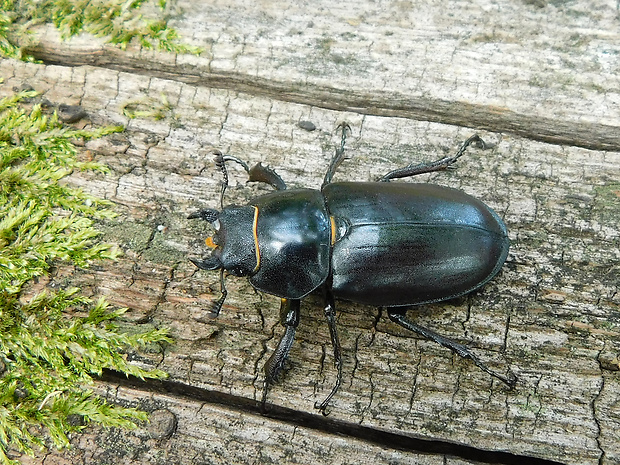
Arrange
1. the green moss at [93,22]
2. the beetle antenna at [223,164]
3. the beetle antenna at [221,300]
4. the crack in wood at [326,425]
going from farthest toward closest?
1. the green moss at [93,22]
2. the beetle antenna at [223,164]
3. the beetle antenna at [221,300]
4. the crack in wood at [326,425]

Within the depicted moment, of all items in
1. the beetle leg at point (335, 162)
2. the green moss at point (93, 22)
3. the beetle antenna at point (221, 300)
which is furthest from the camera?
the green moss at point (93, 22)

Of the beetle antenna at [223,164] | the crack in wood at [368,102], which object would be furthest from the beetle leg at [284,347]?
the crack in wood at [368,102]

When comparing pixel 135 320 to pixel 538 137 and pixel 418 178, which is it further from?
pixel 538 137

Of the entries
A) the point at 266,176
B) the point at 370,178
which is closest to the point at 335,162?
the point at 370,178

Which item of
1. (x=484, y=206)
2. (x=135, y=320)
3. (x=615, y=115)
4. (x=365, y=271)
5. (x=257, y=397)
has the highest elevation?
(x=615, y=115)

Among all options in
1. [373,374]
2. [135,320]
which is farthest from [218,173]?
[373,374]

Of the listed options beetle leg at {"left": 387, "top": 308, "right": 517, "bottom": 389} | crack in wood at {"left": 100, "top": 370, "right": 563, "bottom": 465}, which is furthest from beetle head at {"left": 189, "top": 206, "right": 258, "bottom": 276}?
beetle leg at {"left": 387, "top": 308, "right": 517, "bottom": 389}

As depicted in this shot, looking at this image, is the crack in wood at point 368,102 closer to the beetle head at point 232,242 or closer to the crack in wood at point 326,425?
the beetle head at point 232,242
